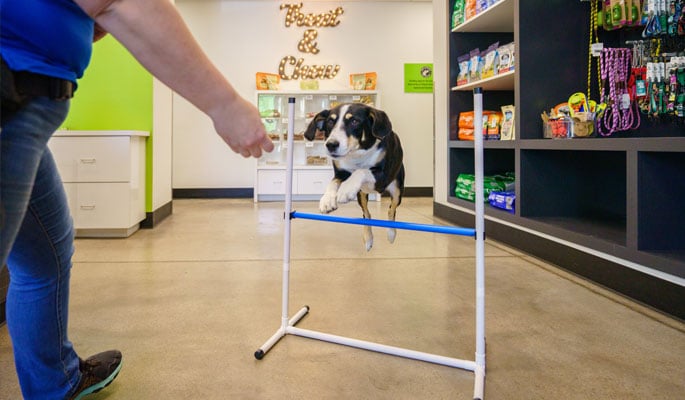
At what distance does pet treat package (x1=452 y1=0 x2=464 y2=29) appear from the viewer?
149 inches

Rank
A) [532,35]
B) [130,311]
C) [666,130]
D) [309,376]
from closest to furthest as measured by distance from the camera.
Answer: [309,376], [130,311], [666,130], [532,35]

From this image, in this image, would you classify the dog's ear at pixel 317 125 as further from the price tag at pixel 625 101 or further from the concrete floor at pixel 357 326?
the price tag at pixel 625 101

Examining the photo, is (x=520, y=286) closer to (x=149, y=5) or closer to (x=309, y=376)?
(x=309, y=376)

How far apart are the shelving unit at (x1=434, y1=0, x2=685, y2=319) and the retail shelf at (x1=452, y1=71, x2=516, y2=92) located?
0.5 inches

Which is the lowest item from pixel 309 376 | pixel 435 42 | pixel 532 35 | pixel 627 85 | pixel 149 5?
pixel 309 376

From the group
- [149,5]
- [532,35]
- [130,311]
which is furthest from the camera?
[532,35]

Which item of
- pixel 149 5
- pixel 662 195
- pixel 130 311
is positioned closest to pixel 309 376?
pixel 130 311

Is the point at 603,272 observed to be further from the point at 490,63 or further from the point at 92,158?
the point at 92,158

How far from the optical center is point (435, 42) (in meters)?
4.41

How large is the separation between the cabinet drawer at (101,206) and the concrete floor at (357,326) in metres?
0.55

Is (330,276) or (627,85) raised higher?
(627,85)

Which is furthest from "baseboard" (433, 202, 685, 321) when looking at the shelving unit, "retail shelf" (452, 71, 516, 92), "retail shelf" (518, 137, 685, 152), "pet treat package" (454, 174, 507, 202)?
"retail shelf" (452, 71, 516, 92)

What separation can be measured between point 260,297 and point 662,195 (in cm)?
176

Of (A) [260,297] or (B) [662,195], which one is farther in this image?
(A) [260,297]
